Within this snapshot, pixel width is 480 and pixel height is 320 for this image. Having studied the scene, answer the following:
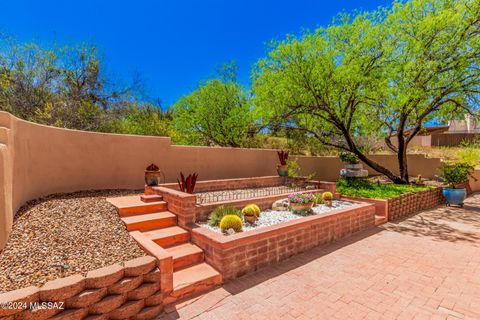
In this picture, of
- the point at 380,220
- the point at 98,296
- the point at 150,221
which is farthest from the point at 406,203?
the point at 98,296

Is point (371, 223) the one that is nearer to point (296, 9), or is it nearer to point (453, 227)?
point (453, 227)

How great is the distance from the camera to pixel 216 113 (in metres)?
15.0

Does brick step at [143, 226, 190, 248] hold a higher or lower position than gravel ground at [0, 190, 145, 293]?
lower

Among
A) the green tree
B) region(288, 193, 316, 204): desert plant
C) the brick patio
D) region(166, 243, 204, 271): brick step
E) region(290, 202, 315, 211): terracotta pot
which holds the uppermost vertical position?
the green tree

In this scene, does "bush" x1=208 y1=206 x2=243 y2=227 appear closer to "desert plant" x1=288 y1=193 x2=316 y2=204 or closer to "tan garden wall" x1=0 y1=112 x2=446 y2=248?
"desert plant" x1=288 y1=193 x2=316 y2=204

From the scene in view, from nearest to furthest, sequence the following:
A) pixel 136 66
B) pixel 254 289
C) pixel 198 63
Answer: pixel 254 289 → pixel 136 66 → pixel 198 63

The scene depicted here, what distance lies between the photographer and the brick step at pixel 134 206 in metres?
4.89

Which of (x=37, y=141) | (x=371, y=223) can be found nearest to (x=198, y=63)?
(x=37, y=141)

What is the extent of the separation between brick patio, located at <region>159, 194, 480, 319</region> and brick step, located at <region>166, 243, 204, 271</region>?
0.69 metres

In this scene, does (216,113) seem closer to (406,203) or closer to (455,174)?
(406,203)

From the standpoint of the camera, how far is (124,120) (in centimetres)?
1348

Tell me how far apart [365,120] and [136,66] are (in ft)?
45.6

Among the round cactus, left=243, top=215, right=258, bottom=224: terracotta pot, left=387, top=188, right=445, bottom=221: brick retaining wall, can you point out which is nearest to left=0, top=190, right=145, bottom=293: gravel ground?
left=243, top=215, right=258, bottom=224: terracotta pot

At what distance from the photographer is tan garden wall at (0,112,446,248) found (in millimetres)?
4008
